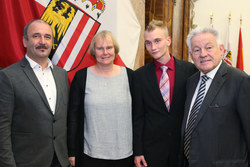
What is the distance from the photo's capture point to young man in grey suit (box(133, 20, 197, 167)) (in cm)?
197

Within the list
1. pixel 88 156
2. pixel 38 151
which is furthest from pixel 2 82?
pixel 88 156

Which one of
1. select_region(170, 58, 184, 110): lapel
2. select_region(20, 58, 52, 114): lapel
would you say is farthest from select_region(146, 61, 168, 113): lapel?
select_region(20, 58, 52, 114): lapel

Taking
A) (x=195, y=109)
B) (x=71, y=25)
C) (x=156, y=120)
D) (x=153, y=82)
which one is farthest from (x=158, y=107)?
(x=71, y=25)

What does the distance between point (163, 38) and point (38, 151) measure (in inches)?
56.1

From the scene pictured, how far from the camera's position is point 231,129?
1.53m

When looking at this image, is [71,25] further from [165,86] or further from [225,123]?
[225,123]

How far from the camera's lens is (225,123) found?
5.01 ft

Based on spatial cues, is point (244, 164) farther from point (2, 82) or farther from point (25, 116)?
point (2, 82)

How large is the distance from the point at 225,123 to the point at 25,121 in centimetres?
144

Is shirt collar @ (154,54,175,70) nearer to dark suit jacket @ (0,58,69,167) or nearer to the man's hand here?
the man's hand

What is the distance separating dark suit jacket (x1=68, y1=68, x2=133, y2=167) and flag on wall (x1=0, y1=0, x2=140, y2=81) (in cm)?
57

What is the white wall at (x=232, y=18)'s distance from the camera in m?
5.67

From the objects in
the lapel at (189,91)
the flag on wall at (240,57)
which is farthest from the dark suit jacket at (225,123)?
the flag on wall at (240,57)

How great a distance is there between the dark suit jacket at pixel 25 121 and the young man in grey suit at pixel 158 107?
736 mm
